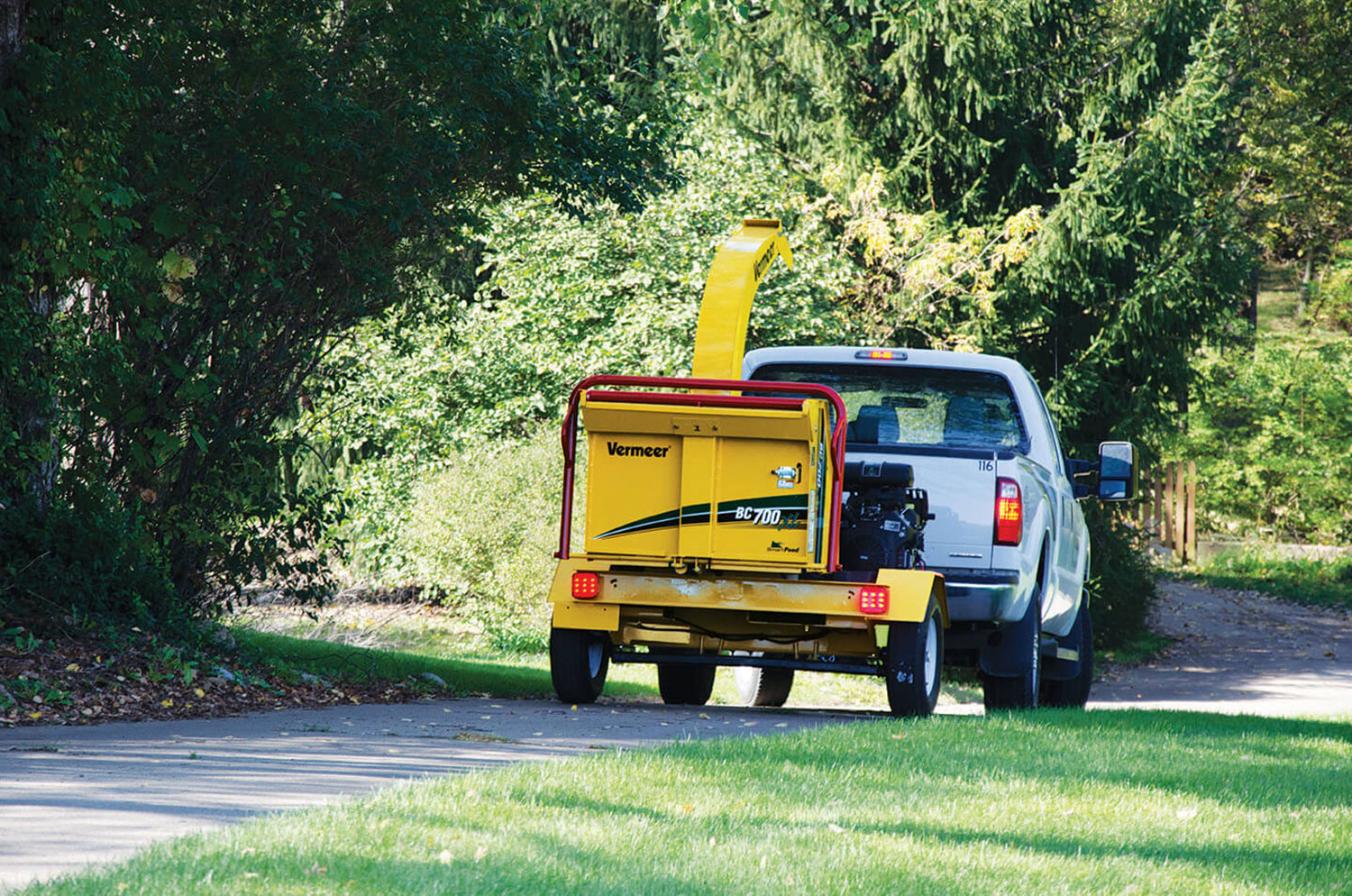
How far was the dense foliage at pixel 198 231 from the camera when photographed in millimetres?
9227

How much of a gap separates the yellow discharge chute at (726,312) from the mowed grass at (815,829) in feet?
9.84

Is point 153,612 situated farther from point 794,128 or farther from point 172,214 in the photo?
point 794,128

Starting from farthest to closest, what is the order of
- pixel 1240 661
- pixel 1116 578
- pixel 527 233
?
1. pixel 1240 661
2. pixel 1116 578
3. pixel 527 233

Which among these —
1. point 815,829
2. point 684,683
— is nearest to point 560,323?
point 684,683

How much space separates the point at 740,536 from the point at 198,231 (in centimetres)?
405

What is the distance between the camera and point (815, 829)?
5223mm

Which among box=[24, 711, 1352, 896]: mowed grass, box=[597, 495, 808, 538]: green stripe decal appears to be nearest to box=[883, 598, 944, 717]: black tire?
box=[597, 495, 808, 538]: green stripe decal

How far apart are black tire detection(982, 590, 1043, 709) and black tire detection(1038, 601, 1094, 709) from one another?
5.99 feet

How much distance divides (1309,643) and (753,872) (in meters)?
23.4

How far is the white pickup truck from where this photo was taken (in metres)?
9.61

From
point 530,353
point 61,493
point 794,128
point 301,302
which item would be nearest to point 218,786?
point 61,493

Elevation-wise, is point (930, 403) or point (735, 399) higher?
point (930, 403)

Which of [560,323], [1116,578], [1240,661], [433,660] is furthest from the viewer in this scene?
[1240,661]

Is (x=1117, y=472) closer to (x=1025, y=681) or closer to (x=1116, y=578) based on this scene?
(x=1025, y=681)
